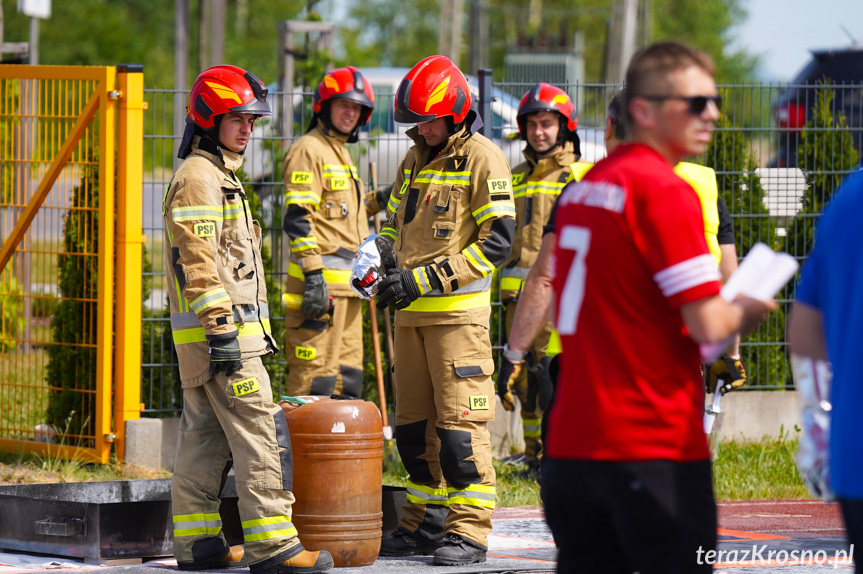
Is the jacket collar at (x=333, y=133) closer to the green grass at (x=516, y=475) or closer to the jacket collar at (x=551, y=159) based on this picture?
the jacket collar at (x=551, y=159)

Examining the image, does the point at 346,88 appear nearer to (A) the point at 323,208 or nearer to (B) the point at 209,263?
(A) the point at 323,208

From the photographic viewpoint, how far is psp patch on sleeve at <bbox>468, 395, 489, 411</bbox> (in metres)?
5.67

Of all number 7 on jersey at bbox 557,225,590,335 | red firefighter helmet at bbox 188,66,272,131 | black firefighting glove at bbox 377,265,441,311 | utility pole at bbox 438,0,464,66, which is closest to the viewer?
number 7 on jersey at bbox 557,225,590,335

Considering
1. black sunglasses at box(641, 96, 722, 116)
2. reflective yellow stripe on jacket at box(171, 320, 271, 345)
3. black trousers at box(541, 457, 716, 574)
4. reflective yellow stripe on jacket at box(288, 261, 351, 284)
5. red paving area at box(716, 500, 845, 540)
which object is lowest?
red paving area at box(716, 500, 845, 540)

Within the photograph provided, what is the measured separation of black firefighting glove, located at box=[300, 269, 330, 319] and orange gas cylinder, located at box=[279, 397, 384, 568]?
5.76 feet

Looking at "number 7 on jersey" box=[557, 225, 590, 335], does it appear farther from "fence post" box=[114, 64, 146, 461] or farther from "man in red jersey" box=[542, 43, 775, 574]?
"fence post" box=[114, 64, 146, 461]

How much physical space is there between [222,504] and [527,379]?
9.63 ft

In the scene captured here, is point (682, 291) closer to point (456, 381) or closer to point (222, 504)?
point (456, 381)

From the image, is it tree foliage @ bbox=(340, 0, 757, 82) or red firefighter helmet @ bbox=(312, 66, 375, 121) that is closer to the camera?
red firefighter helmet @ bbox=(312, 66, 375, 121)

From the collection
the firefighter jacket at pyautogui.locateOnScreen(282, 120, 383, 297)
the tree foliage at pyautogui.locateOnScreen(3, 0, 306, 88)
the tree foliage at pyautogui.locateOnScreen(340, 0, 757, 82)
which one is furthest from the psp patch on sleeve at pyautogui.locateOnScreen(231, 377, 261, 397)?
the tree foliage at pyautogui.locateOnScreen(340, 0, 757, 82)

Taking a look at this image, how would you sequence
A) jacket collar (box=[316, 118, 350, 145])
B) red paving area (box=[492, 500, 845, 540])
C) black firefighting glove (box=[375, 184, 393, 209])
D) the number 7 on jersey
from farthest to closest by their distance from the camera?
black firefighting glove (box=[375, 184, 393, 209])
jacket collar (box=[316, 118, 350, 145])
red paving area (box=[492, 500, 845, 540])
the number 7 on jersey

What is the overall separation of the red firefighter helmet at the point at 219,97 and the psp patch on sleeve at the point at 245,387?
1.17m

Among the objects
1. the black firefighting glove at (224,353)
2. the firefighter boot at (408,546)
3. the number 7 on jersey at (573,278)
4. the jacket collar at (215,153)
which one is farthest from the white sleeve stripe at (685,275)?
the firefighter boot at (408,546)

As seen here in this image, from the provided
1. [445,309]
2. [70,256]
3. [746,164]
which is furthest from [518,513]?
[746,164]
